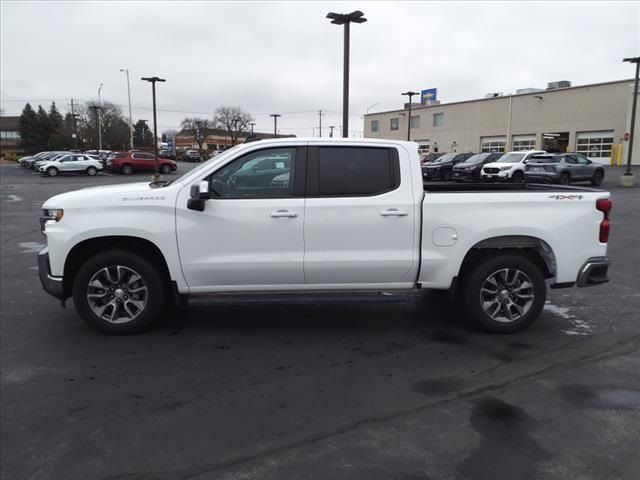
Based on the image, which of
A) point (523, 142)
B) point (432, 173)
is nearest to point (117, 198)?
point (432, 173)

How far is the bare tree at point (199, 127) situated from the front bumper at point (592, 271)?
9699 centimetres

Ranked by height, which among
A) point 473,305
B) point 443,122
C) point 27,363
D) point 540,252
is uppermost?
point 443,122

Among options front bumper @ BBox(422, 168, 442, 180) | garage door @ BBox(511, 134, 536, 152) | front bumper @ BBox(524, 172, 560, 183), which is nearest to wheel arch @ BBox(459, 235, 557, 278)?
front bumper @ BBox(524, 172, 560, 183)

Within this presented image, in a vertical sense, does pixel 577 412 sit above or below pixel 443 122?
below

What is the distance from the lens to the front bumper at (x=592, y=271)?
527 centimetres

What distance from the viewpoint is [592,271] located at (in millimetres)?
5281

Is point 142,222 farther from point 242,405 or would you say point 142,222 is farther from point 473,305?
point 473,305

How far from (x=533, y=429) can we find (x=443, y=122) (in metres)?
68.0

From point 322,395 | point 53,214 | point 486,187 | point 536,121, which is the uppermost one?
point 536,121

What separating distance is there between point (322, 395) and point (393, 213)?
1913 mm

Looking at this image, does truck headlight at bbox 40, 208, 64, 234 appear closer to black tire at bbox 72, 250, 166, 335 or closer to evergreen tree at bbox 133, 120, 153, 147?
black tire at bbox 72, 250, 166, 335

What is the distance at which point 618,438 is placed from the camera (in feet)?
11.0

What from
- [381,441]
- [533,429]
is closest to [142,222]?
[381,441]

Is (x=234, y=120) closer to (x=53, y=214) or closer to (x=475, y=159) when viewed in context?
(x=475, y=159)
